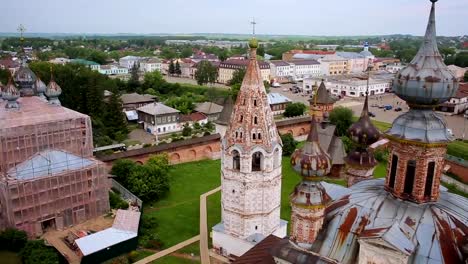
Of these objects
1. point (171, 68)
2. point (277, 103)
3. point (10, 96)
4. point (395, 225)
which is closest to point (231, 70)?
point (171, 68)

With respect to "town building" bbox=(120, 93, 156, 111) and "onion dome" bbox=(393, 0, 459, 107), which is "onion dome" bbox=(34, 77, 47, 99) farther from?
"onion dome" bbox=(393, 0, 459, 107)

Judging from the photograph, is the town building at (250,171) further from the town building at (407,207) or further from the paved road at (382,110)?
the paved road at (382,110)

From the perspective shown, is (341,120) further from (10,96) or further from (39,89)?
(10,96)

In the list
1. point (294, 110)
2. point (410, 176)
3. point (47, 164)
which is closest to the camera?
point (410, 176)

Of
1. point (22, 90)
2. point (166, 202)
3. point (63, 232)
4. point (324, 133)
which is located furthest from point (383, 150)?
point (22, 90)

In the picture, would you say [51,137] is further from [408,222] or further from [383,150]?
[383,150]

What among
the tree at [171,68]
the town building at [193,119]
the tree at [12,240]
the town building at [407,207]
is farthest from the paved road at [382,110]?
the tree at [12,240]
